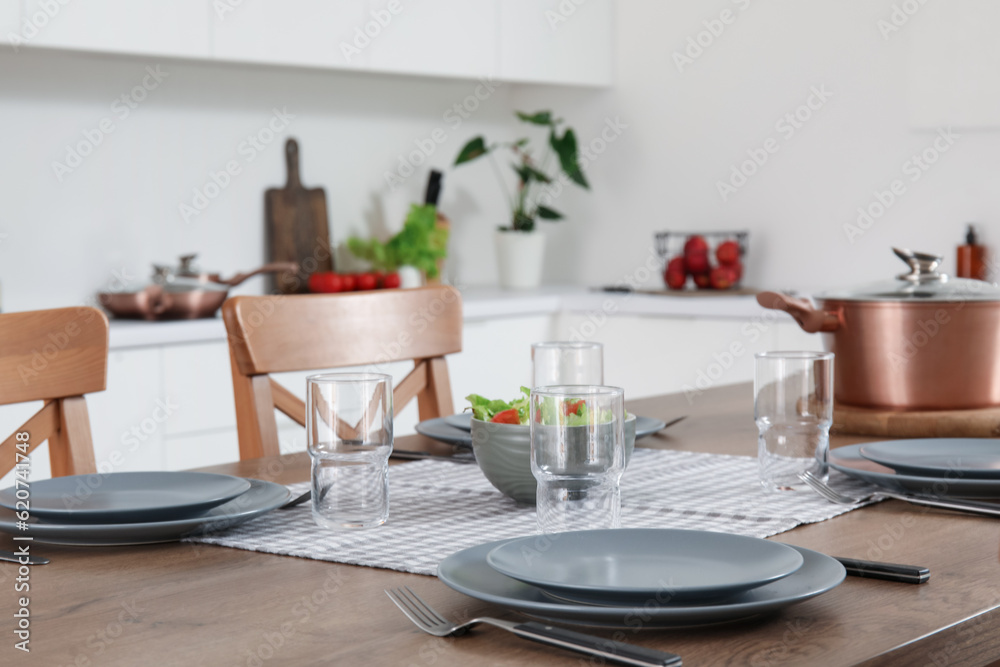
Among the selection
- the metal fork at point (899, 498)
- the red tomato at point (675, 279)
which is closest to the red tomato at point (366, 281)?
the red tomato at point (675, 279)

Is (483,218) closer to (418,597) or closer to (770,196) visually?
(770,196)

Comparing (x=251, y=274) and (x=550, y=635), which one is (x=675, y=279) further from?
(x=550, y=635)

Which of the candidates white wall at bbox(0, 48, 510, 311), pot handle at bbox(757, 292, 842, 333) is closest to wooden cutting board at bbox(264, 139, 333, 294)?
white wall at bbox(0, 48, 510, 311)

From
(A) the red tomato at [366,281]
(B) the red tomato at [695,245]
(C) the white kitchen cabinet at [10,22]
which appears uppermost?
(C) the white kitchen cabinet at [10,22]

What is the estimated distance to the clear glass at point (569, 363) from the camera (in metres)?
1.18

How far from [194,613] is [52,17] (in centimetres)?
220

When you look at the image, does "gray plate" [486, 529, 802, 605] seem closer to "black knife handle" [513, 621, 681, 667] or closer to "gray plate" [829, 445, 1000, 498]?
"black knife handle" [513, 621, 681, 667]

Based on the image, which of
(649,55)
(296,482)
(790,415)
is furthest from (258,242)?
(790,415)

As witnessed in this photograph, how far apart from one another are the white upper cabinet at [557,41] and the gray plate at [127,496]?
264 cm

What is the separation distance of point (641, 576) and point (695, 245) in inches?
108

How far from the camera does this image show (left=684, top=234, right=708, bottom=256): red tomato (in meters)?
3.37

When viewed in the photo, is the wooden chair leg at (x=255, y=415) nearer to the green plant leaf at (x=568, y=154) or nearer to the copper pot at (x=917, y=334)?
the copper pot at (x=917, y=334)

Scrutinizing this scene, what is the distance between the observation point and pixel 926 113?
10.2ft

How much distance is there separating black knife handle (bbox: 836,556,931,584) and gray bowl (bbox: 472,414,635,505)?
9.5 inches
